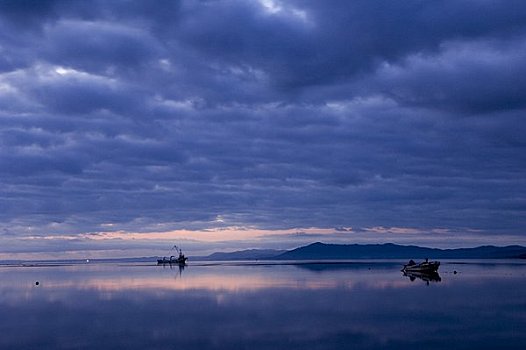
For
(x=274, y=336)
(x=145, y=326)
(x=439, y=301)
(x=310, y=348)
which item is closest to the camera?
(x=310, y=348)

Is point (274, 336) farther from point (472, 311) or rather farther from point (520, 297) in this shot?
point (520, 297)

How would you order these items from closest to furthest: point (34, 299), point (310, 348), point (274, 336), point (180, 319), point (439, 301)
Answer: point (310, 348), point (274, 336), point (180, 319), point (439, 301), point (34, 299)

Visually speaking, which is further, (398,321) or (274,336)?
(398,321)

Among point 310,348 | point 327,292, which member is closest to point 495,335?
point 310,348

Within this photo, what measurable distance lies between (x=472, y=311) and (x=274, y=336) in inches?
703

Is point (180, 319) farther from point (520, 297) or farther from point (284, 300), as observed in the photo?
point (520, 297)

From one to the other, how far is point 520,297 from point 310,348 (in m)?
32.4

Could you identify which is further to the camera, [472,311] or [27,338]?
[472,311]

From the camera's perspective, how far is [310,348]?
2802 cm

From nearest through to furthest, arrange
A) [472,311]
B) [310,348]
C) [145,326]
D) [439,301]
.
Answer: [310,348] → [145,326] → [472,311] → [439,301]

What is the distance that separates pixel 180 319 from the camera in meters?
39.2

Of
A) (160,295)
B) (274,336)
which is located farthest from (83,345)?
(160,295)

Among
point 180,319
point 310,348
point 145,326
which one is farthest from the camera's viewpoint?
point 180,319

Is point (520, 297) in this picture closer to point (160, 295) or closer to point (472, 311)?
point (472, 311)
